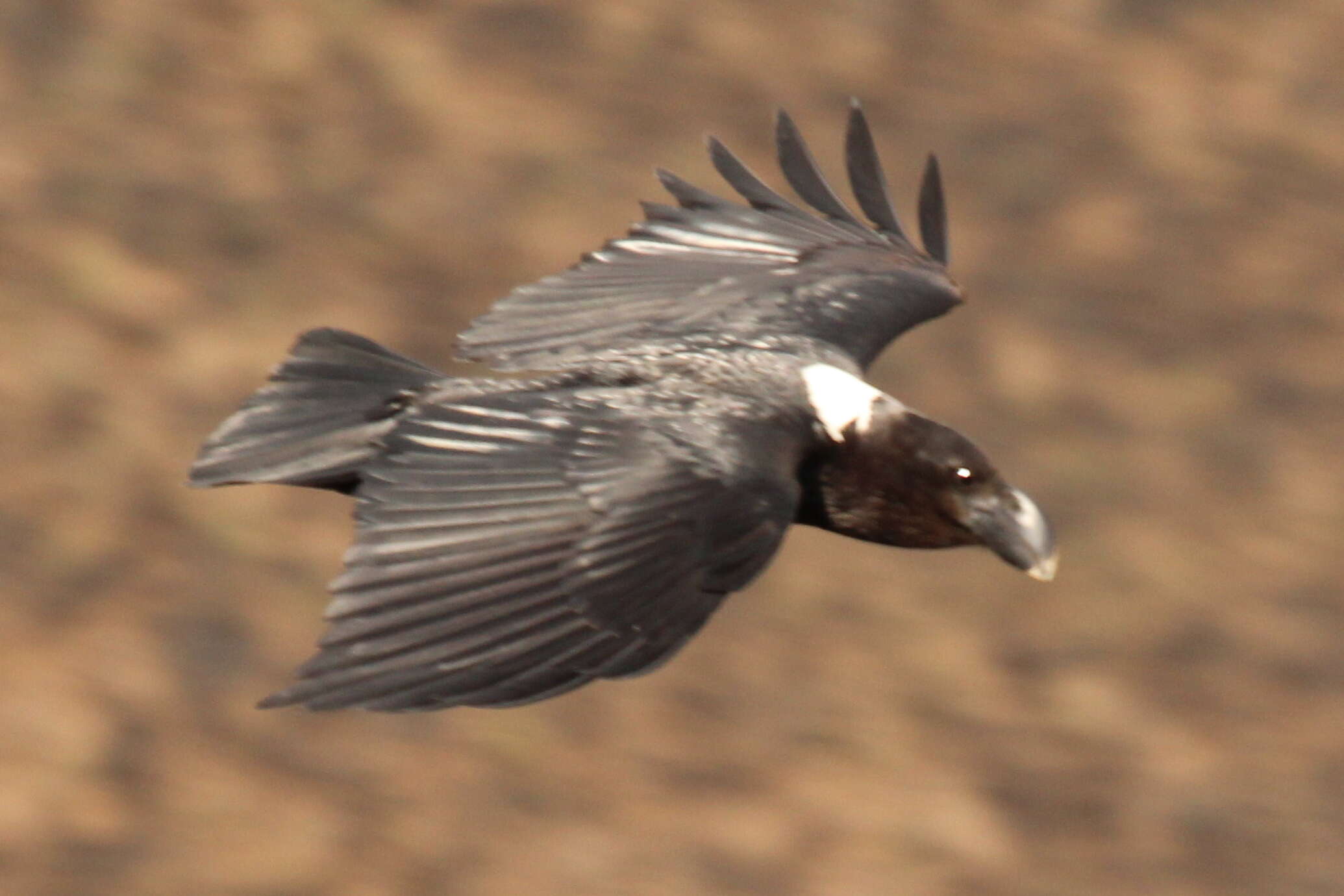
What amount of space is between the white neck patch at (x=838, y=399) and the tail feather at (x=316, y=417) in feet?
2.84

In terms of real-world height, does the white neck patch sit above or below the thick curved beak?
above

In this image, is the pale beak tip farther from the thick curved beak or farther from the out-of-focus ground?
the out-of-focus ground

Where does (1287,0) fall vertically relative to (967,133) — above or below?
above

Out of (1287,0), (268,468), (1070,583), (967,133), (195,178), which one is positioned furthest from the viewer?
(1287,0)

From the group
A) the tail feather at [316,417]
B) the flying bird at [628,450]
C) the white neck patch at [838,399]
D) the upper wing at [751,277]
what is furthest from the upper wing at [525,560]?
the upper wing at [751,277]

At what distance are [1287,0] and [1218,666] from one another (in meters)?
5.03

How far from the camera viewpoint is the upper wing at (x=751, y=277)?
19.6 feet

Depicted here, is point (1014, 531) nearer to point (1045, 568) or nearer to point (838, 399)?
point (1045, 568)

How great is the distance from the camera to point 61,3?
38.2ft

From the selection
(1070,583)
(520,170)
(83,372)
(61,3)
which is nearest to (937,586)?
(1070,583)

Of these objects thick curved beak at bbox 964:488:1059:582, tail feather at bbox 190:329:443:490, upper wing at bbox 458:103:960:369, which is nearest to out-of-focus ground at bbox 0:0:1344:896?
upper wing at bbox 458:103:960:369

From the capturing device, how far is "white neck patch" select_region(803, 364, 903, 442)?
5391 mm

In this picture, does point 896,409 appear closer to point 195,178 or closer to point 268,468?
point 268,468

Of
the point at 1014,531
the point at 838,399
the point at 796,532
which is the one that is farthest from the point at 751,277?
the point at 796,532
